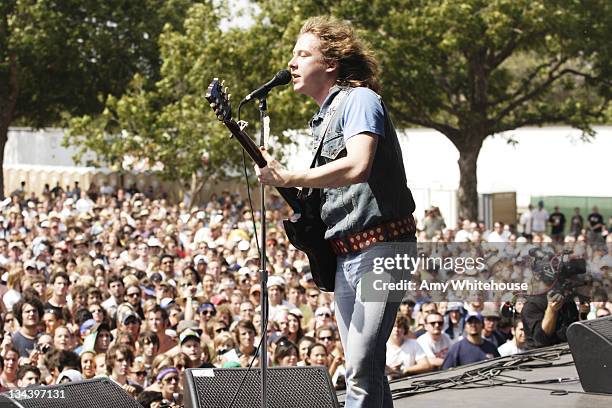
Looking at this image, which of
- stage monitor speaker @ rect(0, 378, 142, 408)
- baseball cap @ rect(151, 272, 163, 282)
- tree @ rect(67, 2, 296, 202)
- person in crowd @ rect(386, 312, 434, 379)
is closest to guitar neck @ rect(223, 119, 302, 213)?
stage monitor speaker @ rect(0, 378, 142, 408)

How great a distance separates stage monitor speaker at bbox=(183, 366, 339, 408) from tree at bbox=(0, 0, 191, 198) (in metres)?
29.2

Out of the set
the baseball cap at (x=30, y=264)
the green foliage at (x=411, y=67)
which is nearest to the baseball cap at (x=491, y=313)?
the baseball cap at (x=30, y=264)

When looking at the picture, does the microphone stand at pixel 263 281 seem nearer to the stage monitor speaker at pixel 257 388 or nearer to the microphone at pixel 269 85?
the microphone at pixel 269 85

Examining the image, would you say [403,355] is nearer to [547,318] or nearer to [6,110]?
[547,318]

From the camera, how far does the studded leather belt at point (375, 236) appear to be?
13.0ft

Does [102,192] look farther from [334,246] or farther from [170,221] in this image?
[334,246]

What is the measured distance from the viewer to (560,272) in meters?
8.09

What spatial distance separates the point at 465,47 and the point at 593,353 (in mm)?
16711

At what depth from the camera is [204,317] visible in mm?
9797

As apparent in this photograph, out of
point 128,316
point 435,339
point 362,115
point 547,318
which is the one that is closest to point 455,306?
point 435,339

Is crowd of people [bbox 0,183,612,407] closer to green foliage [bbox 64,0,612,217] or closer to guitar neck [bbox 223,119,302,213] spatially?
guitar neck [bbox 223,119,302,213]

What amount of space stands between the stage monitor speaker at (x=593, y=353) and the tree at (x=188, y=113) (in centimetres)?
1658

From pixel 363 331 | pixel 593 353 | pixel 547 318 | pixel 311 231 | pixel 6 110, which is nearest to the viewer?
pixel 363 331

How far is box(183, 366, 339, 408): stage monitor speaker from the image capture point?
15.7 feet
